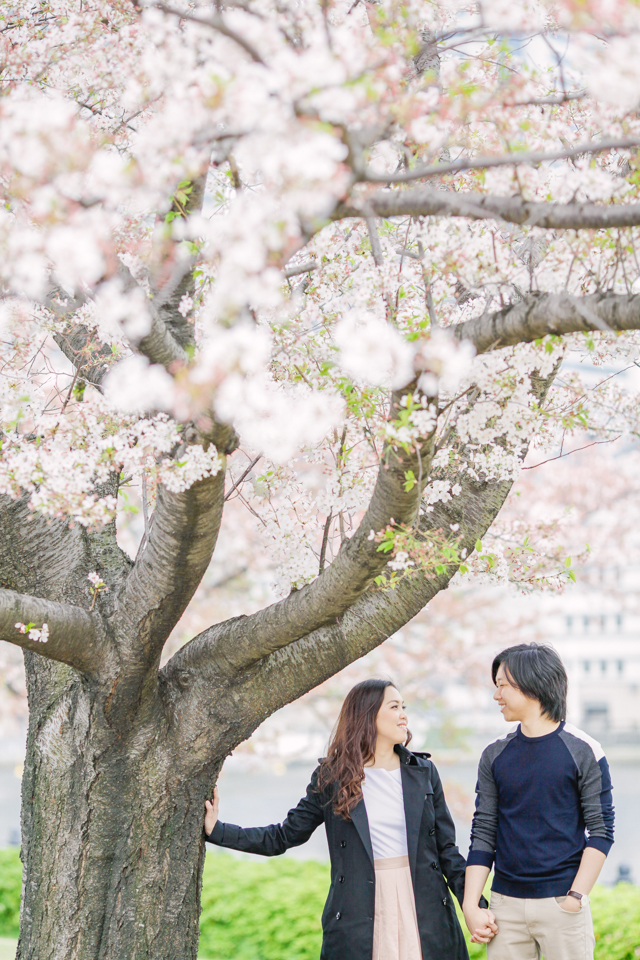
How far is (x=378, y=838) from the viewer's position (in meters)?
3.13

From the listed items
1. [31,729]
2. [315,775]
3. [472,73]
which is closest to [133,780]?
[31,729]

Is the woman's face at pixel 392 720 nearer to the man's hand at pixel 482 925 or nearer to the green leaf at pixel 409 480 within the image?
the man's hand at pixel 482 925

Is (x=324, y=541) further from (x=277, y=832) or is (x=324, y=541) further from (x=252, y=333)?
(x=252, y=333)

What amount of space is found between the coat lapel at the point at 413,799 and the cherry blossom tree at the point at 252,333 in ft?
1.85

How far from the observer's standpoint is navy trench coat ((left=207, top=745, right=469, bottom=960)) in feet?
9.85

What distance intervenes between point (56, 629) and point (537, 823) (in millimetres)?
1782

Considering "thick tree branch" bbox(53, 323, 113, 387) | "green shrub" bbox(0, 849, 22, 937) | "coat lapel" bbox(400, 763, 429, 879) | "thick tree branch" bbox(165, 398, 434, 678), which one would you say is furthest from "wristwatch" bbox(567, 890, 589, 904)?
"green shrub" bbox(0, 849, 22, 937)

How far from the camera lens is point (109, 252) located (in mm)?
1808

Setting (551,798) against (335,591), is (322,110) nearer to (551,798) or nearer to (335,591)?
(335,591)

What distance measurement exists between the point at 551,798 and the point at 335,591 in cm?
109

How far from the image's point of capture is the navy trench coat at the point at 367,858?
3.00 m

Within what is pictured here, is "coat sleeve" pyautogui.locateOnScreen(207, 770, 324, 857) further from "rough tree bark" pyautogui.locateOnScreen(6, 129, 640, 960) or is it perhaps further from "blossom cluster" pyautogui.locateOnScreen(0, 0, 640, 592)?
"blossom cluster" pyautogui.locateOnScreen(0, 0, 640, 592)

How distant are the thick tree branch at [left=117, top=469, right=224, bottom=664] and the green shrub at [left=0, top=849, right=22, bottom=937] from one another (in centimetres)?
459

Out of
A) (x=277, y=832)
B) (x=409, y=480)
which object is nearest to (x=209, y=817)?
(x=277, y=832)
